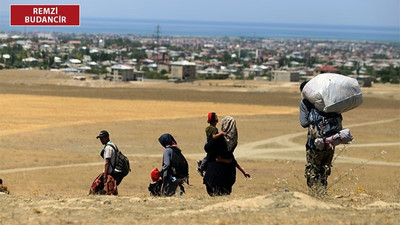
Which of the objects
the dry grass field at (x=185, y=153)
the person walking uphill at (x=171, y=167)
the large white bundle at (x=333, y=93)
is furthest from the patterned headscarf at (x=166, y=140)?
the large white bundle at (x=333, y=93)

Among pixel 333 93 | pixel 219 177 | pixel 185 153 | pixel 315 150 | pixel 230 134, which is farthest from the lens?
pixel 185 153

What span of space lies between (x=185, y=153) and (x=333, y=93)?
1816 cm

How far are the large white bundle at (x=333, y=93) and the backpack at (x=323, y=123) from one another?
99 mm

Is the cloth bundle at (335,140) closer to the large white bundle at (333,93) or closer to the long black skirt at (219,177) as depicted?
the large white bundle at (333,93)

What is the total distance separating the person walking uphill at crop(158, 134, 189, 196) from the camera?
10929mm

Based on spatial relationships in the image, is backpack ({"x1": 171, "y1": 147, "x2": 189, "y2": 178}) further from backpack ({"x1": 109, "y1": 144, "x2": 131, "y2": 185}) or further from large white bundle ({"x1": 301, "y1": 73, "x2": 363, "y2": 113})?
large white bundle ({"x1": 301, "y1": 73, "x2": 363, "y2": 113})

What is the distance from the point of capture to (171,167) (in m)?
11.0

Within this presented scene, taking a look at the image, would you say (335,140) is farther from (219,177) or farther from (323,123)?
(219,177)

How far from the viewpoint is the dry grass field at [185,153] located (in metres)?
9.10

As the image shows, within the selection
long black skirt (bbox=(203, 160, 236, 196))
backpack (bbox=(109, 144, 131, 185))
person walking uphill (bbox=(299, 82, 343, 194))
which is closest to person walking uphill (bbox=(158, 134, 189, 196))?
long black skirt (bbox=(203, 160, 236, 196))

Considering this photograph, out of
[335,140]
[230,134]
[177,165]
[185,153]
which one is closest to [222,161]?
[230,134]

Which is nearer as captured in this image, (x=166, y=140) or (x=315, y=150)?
(x=315, y=150)

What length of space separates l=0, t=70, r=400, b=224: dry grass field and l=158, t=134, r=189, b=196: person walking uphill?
17.4 inches

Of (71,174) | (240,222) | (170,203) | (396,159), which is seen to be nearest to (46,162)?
(71,174)
